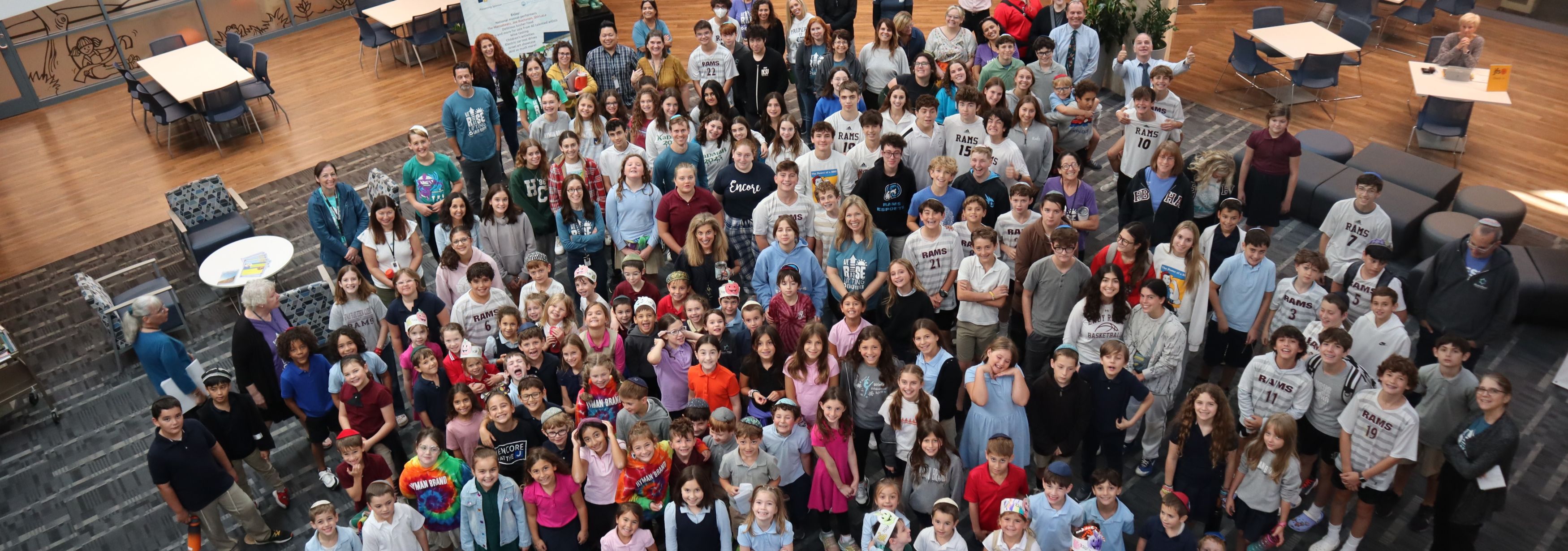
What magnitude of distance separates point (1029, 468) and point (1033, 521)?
4.14ft

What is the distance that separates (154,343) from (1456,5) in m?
13.5

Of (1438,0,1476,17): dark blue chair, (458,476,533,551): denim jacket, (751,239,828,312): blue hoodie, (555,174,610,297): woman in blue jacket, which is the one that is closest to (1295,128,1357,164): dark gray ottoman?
(1438,0,1476,17): dark blue chair

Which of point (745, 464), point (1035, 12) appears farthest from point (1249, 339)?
point (1035, 12)

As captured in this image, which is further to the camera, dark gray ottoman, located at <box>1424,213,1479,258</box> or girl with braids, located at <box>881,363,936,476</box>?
dark gray ottoman, located at <box>1424,213,1479,258</box>

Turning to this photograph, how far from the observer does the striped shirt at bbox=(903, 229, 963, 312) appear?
652cm

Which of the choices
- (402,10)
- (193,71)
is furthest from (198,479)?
(402,10)

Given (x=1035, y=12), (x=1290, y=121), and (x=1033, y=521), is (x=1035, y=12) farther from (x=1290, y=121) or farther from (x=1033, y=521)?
(x=1033, y=521)

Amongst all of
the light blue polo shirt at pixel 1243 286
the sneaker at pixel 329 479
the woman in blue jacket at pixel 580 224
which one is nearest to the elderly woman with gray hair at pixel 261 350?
the sneaker at pixel 329 479

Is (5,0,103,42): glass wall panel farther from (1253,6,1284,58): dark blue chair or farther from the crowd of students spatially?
(1253,6,1284,58): dark blue chair

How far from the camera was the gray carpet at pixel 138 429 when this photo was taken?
6207mm

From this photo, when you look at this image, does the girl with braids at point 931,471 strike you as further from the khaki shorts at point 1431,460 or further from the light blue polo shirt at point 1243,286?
the khaki shorts at point 1431,460

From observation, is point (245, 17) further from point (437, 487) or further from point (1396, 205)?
point (1396, 205)

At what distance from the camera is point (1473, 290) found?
20.4 ft

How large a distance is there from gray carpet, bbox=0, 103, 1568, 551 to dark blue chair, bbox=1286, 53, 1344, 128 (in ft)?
4.10
